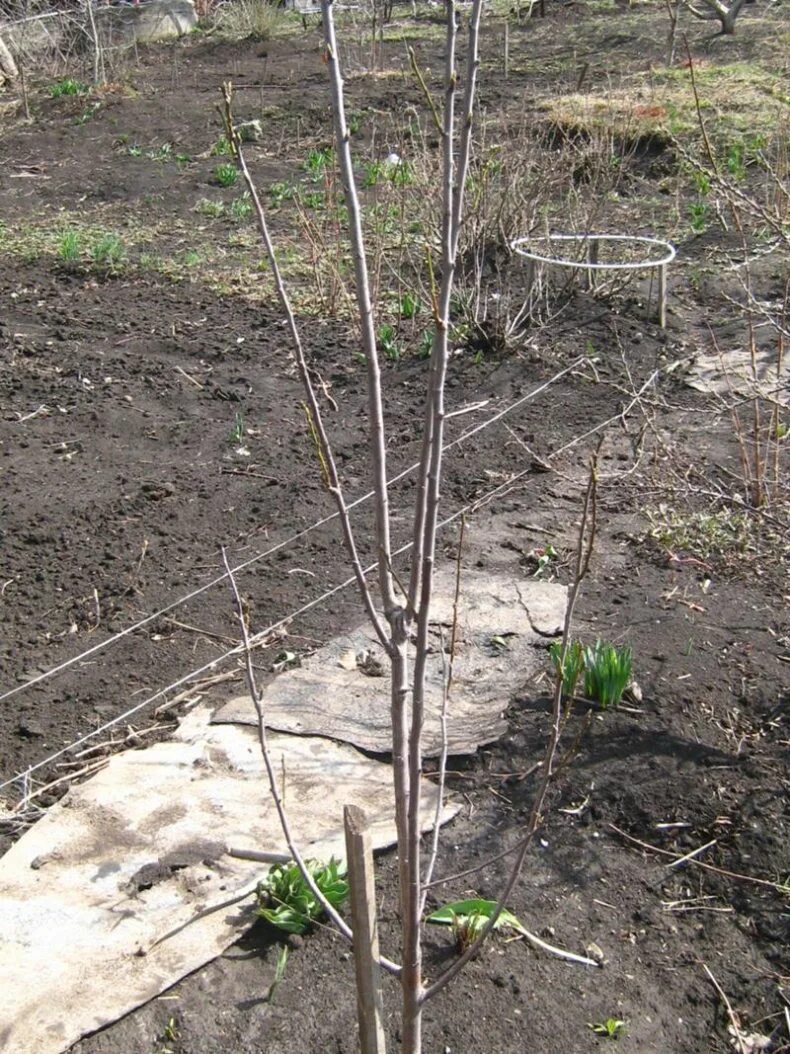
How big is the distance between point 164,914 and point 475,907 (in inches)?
29.1

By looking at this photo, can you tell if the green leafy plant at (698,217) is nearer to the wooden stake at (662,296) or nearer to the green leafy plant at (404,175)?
the wooden stake at (662,296)

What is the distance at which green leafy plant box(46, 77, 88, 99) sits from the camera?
13.8 meters

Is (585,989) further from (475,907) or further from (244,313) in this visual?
(244,313)

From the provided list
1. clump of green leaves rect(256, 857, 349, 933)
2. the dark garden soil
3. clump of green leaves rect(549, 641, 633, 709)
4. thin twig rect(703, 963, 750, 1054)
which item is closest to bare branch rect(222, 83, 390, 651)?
the dark garden soil

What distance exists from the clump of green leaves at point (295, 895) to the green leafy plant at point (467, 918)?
23 centimetres

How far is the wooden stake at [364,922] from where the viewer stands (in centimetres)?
180

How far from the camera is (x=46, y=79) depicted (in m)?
15.0

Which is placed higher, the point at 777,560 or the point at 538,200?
the point at 538,200

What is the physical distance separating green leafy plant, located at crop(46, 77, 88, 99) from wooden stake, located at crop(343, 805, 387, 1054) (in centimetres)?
1359

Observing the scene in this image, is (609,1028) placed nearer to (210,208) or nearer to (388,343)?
(388,343)

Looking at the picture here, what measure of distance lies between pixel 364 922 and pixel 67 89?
539 inches

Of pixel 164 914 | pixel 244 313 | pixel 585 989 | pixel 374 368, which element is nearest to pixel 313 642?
pixel 164 914

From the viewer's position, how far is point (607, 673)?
340 centimetres

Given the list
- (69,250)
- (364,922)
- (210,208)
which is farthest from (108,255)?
(364,922)
